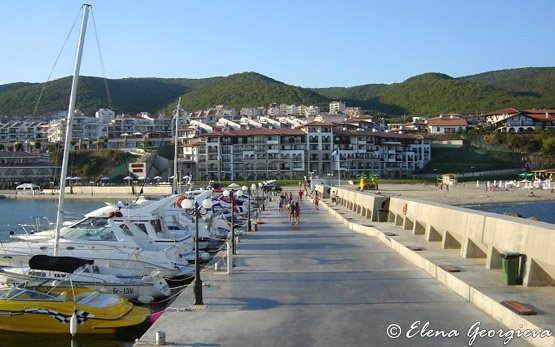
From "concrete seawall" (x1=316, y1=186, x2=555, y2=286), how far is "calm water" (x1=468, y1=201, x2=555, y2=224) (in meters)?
35.3

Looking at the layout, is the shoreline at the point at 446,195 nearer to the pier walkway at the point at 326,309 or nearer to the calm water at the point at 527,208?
the calm water at the point at 527,208

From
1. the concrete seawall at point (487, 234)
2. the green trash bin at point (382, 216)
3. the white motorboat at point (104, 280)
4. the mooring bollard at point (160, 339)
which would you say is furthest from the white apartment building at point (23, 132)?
the mooring bollard at point (160, 339)

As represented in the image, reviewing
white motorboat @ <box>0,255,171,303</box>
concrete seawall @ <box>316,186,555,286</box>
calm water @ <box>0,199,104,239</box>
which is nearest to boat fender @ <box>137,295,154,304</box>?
white motorboat @ <box>0,255,171,303</box>

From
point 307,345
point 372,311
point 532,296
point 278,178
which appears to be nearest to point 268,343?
point 307,345

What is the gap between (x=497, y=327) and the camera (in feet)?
33.3

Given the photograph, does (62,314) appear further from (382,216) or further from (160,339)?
(382,216)

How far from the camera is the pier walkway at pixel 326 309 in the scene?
988 centimetres

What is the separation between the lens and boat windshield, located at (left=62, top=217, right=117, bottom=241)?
69.4 ft

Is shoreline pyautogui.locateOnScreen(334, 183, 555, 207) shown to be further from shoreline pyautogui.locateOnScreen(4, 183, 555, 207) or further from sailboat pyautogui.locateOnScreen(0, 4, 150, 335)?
sailboat pyautogui.locateOnScreen(0, 4, 150, 335)

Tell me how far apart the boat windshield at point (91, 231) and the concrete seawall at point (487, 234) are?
1063 cm

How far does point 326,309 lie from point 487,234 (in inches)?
222

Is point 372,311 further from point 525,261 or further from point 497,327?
point 525,261

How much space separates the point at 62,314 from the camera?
44.2ft

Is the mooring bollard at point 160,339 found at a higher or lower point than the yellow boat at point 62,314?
higher
